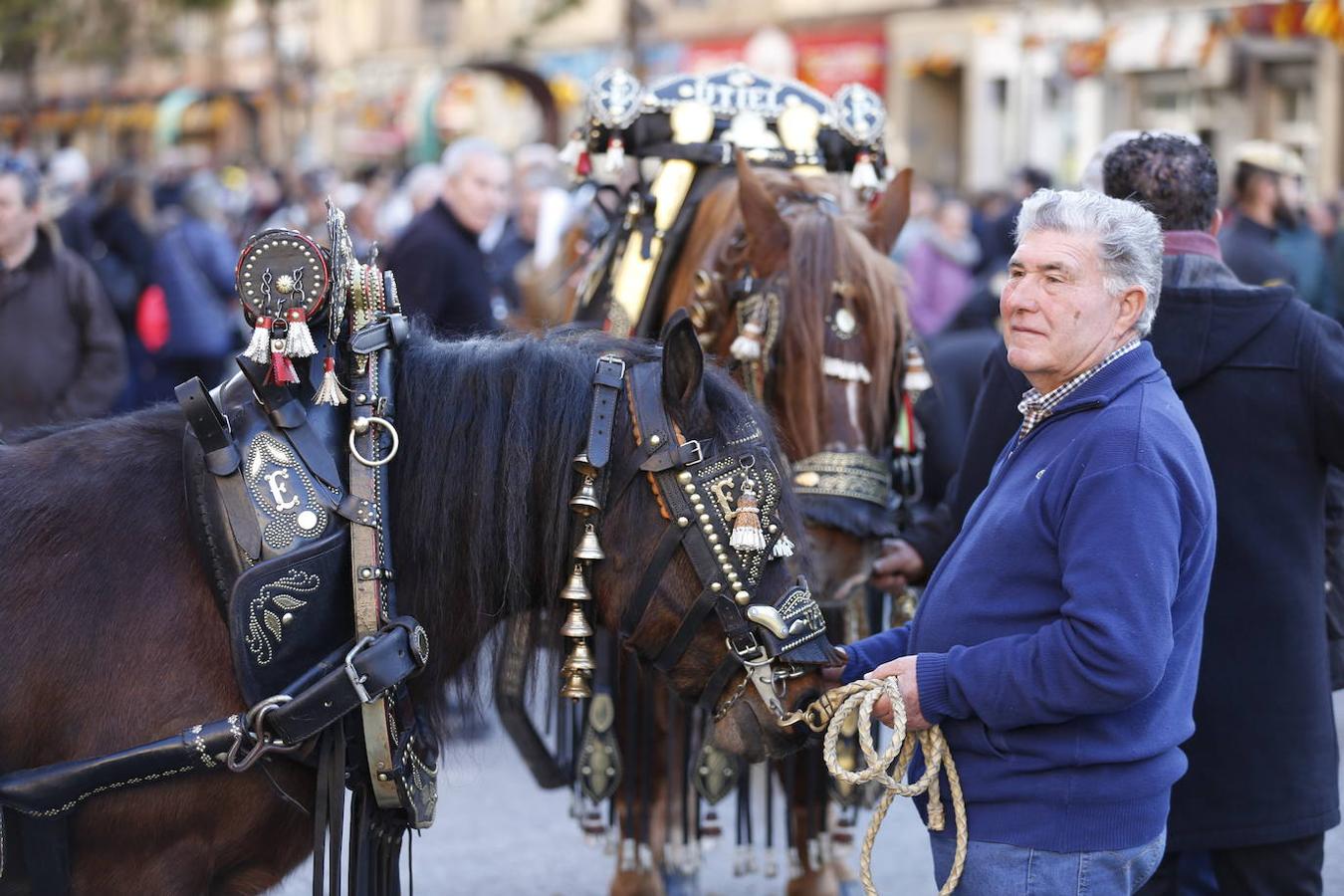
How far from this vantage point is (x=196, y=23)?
127ft

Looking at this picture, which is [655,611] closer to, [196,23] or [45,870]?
[45,870]

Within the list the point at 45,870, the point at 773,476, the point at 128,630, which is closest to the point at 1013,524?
the point at 773,476

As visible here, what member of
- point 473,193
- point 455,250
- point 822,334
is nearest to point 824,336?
point 822,334

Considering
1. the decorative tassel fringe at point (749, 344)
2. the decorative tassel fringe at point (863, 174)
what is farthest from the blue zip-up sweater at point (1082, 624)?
the decorative tassel fringe at point (863, 174)

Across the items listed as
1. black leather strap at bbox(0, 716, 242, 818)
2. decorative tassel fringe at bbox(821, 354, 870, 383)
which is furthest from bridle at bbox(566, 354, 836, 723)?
decorative tassel fringe at bbox(821, 354, 870, 383)

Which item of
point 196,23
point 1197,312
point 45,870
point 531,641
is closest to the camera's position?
point 45,870

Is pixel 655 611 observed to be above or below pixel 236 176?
below

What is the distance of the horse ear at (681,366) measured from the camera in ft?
7.74

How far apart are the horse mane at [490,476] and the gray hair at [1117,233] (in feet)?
1.80

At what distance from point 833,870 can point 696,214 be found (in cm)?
170

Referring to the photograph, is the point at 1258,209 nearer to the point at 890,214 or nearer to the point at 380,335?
the point at 890,214

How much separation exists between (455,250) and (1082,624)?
4.14 meters

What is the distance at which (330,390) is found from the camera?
238cm

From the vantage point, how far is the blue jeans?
233 cm
